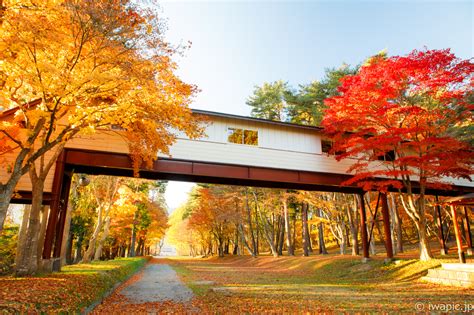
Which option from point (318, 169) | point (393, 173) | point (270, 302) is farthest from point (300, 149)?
point (270, 302)

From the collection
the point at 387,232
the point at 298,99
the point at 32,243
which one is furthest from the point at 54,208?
the point at 298,99

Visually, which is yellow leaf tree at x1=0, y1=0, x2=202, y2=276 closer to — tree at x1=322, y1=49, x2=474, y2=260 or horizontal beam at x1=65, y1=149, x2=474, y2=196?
horizontal beam at x1=65, y1=149, x2=474, y2=196

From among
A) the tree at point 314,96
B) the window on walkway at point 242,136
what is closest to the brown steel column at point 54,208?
the window on walkway at point 242,136

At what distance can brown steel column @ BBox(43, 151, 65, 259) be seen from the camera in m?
12.1

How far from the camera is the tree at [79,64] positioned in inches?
302

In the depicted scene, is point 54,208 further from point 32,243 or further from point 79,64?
point 79,64

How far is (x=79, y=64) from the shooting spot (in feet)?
28.0

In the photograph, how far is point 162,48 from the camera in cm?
934

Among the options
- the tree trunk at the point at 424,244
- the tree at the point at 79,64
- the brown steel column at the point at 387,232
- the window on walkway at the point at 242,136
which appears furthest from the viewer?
the brown steel column at the point at 387,232

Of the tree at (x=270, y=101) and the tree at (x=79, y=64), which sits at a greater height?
the tree at (x=270, y=101)

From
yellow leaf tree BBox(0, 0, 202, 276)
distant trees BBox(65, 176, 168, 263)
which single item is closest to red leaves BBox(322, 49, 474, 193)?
yellow leaf tree BBox(0, 0, 202, 276)

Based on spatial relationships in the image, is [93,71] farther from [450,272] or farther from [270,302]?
[450,272]

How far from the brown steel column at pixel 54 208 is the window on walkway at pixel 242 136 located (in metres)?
8.14

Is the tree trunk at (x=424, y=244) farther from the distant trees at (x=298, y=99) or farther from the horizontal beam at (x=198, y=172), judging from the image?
the distant trees at (x=298, y=99)
